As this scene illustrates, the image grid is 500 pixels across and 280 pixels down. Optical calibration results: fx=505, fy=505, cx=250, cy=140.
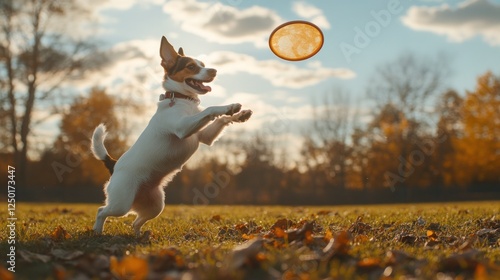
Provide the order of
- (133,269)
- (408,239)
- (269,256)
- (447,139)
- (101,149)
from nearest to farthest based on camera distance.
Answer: (133,269) → (269,256) → (408,239) → (101,149) → (447,139)

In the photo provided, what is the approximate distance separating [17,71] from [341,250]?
2937cm

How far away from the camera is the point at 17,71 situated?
94.9 feet

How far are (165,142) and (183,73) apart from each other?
100cm

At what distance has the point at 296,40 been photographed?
730 centimetres

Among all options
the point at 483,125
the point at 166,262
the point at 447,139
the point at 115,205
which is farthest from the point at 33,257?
the point at 447,139

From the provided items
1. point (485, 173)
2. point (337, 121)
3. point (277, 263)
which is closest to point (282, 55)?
point (277, 263)

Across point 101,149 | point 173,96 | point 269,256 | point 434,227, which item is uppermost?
point 173,96

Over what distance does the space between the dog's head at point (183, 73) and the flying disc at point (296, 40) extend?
1.25m

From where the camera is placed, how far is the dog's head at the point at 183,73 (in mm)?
6391

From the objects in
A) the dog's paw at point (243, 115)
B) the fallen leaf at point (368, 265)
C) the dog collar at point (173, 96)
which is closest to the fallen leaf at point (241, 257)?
the fallen leaf at point (368, 265)

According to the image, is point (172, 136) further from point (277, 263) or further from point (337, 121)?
point (337, 121)

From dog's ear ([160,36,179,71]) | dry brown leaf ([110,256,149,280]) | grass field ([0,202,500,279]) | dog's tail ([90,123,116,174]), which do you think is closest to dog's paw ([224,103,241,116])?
grass field ([0,202,500,279])

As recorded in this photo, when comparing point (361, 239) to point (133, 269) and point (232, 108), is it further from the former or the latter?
point (133, 269)

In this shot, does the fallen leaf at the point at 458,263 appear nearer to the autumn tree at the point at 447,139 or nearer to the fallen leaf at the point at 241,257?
the fallen leaf at the point at 241,257
